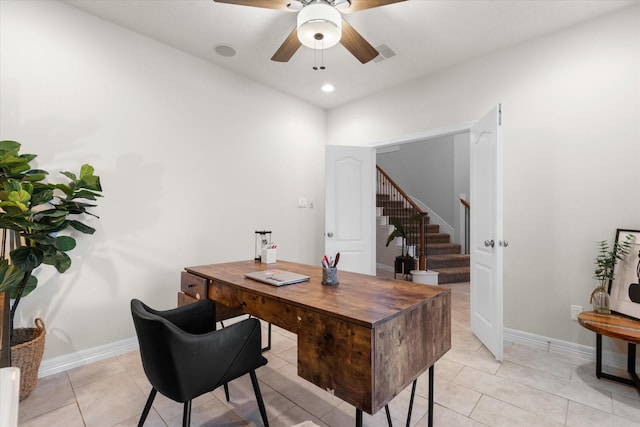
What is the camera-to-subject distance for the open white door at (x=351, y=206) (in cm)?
389

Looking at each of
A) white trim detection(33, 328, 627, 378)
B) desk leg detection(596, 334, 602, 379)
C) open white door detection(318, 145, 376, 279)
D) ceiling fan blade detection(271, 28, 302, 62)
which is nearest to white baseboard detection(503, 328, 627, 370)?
white trim detection(33, 328, 627, 378)

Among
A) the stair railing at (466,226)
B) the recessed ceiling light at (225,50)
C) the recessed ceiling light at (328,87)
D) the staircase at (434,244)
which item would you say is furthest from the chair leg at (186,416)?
the stair railing at (466,226)

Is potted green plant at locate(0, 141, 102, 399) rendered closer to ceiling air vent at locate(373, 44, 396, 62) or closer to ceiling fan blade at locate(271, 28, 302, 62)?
ceiling fan blade at locate(271, 28, 302, 62)

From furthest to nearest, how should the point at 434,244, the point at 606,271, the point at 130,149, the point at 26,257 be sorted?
the point at 434,244
the point at 130,149
the point at 606,271
the point at 26,257

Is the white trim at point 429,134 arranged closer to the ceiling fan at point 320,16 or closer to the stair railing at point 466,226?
the ceiling fan at point 320,16

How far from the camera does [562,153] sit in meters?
2.65

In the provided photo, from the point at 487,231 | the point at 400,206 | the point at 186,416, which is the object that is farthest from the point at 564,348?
the point at 400,206

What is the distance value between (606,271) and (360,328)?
2.41 metres

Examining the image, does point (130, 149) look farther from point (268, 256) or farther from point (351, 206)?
point (351, 206)

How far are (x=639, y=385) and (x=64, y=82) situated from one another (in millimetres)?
4692

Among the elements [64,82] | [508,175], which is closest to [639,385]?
[508,175]

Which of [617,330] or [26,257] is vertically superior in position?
[26,257]

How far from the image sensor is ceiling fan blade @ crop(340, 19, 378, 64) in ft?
7.01

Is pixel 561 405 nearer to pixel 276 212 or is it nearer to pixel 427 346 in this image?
pixel 427 346
